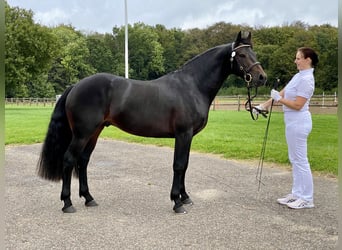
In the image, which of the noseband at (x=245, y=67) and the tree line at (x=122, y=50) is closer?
the noseband at (x=245, y=67)

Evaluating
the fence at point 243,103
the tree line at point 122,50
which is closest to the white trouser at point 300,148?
the fence at point 243,103

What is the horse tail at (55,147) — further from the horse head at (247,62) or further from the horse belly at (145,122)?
the horse head at (247,62)

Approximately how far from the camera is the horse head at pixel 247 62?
14.7 feet

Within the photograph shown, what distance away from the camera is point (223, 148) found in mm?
9383

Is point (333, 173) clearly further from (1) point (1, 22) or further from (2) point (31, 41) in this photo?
(2) point (31, 41)

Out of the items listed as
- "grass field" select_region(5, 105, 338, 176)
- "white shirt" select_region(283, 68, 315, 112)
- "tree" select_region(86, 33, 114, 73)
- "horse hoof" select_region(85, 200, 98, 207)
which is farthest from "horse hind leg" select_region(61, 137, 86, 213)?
"tree" select_region(86, 33, 114, 73)

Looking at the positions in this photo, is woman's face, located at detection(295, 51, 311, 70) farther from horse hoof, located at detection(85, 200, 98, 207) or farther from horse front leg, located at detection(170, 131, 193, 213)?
Result: horse hoof, located at detection(85, 200, 98, 207)

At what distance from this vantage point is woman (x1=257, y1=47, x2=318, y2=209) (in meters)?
4.44

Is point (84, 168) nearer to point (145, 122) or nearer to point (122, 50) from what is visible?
point (145, 122)

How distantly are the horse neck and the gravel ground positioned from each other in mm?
1591

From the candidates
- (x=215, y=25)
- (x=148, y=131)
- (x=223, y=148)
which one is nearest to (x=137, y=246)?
(x=148, y=131)

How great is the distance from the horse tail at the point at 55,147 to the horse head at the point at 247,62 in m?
2.28

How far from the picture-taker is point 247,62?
4508 millimetres

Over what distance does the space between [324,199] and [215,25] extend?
6099 centimetres
